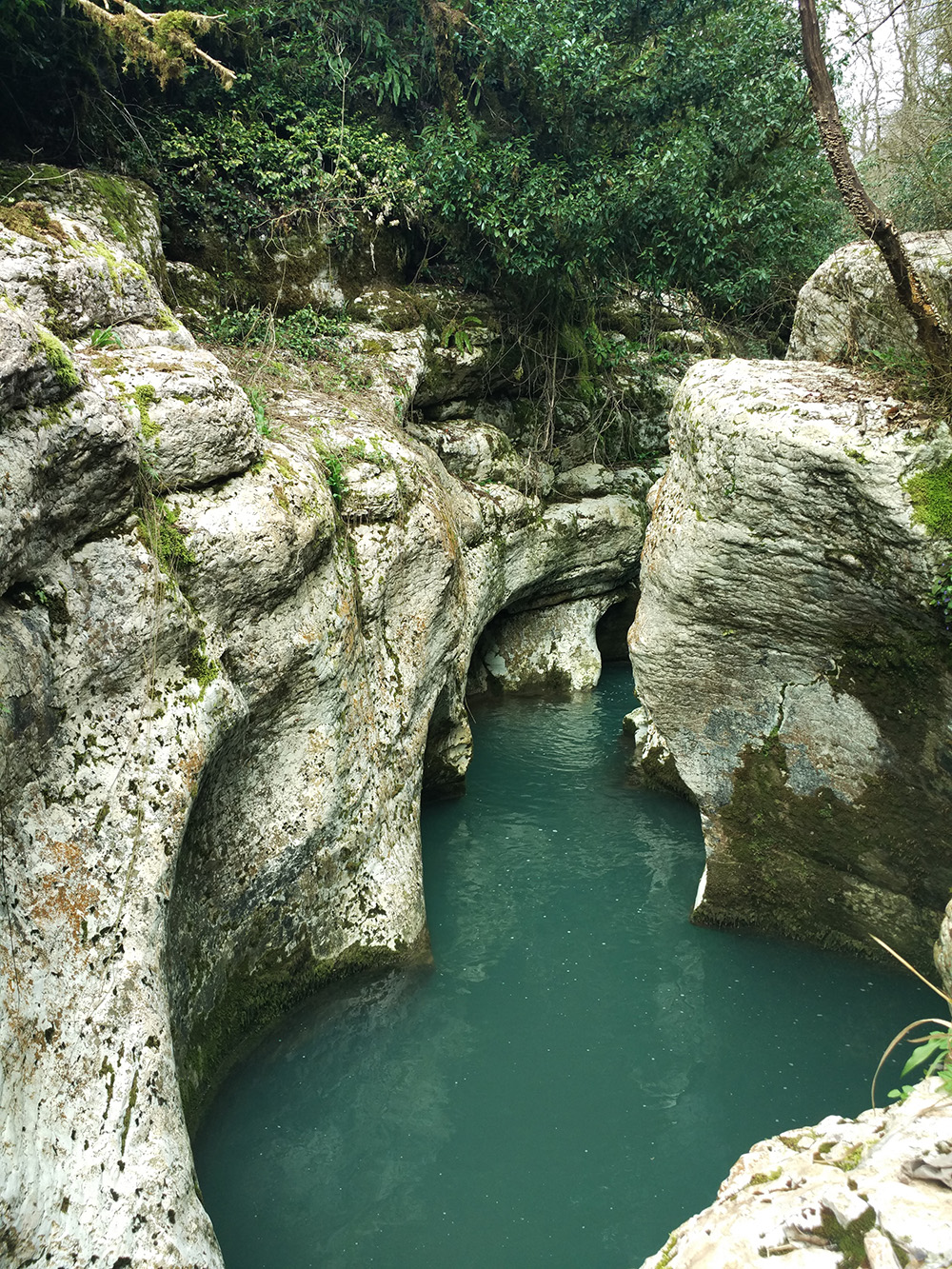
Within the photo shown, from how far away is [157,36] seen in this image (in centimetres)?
835

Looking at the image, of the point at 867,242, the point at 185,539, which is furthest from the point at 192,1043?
the point at 867,242

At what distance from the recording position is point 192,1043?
5637 mm

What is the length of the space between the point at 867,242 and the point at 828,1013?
6.25 meters

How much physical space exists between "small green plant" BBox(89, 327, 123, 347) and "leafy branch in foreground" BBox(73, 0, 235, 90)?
3612 mm

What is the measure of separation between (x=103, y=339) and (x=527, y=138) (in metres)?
8.26

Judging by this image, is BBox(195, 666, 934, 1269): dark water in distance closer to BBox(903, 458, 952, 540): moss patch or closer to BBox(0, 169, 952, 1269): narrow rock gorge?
BBox(0, 169, 952, 1269): narrow rock gorge

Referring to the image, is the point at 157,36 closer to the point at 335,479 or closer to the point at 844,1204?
the point at 335,479

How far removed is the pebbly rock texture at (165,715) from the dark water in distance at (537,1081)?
535 millimetres

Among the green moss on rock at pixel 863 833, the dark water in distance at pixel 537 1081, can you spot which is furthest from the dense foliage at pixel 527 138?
the dark water in distance at pixel 537 1081

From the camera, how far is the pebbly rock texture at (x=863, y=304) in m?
6.30

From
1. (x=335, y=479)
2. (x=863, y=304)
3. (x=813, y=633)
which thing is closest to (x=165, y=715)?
(x=335, y=479)

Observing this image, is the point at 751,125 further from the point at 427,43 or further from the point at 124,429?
the point at 124,429

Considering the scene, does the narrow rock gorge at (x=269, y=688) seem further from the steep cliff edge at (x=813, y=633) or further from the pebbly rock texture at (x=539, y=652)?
the pebbly rock texture at (x=539, y=652)

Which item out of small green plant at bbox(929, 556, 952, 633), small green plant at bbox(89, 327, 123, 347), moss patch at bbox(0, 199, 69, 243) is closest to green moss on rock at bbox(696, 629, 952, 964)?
small green plant at bbox(929, 556, 952, 633)
